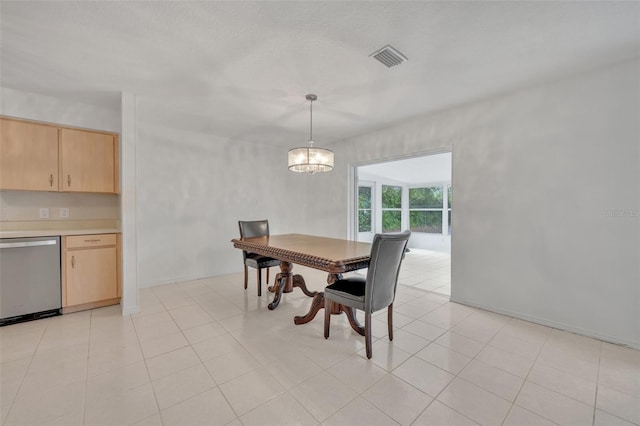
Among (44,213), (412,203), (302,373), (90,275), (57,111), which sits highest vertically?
(57,111)

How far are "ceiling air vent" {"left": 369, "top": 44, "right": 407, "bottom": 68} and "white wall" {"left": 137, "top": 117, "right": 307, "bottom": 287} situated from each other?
295 centimetres

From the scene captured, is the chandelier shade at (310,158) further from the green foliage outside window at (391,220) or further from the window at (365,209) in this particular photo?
the green foliage outside window at (391,220)

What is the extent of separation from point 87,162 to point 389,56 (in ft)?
11.4

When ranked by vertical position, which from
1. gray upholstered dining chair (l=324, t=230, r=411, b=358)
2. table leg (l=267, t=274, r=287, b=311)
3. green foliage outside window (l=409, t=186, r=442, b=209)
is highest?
green foliage outside window (l=409, t=186, r=442, b=209)

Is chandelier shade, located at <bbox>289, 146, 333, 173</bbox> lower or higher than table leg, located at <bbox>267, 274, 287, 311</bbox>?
higher

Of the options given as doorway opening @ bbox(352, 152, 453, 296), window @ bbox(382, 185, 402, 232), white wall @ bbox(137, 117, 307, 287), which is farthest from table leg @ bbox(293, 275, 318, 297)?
window @ bbox(382, 185, 402, 232)

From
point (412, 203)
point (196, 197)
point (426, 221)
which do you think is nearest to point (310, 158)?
point (196, 197)

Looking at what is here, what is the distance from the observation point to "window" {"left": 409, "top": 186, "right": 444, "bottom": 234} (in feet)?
24.2

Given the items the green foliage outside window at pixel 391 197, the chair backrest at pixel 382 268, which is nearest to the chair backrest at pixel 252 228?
the chair backrest at pixel 382 268

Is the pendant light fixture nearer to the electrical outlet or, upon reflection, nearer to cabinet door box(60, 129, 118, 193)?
cabinet door box(60, 129, 118, 193)

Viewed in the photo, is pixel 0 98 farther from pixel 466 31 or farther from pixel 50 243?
pixel 466 31

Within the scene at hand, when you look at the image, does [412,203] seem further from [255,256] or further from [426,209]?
[255,256]

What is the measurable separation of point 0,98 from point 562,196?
553 centimetres

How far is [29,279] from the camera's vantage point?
265 centimetres
